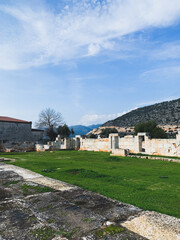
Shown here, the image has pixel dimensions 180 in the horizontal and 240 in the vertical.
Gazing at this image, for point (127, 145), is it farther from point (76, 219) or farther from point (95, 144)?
point (76, 219)

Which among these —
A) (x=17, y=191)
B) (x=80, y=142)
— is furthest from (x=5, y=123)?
(x=17, y=191)

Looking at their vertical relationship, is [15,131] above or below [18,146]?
above

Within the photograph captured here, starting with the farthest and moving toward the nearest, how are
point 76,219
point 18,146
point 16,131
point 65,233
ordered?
point 16,131, point 18,146, point 76,219, point 65,233

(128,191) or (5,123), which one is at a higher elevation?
(5,123)

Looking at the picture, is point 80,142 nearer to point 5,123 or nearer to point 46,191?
point 5,123

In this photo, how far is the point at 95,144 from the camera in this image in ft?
69.9

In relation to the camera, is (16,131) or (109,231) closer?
(109,231)

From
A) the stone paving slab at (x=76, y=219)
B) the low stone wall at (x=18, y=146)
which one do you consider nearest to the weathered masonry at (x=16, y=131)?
the low stone wall at (x=18, y=146)

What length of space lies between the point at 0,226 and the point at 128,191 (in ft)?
9.58

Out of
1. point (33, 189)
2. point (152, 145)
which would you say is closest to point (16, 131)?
point (152, 145)

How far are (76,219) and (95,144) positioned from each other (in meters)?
18.4

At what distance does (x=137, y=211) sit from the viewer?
3242mm

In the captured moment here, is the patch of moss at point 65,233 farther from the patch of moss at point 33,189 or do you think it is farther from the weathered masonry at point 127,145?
the weathered masonry at point 127,145

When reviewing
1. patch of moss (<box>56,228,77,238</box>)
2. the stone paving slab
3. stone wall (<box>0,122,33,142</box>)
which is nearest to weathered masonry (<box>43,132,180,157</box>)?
the stone paving slab
